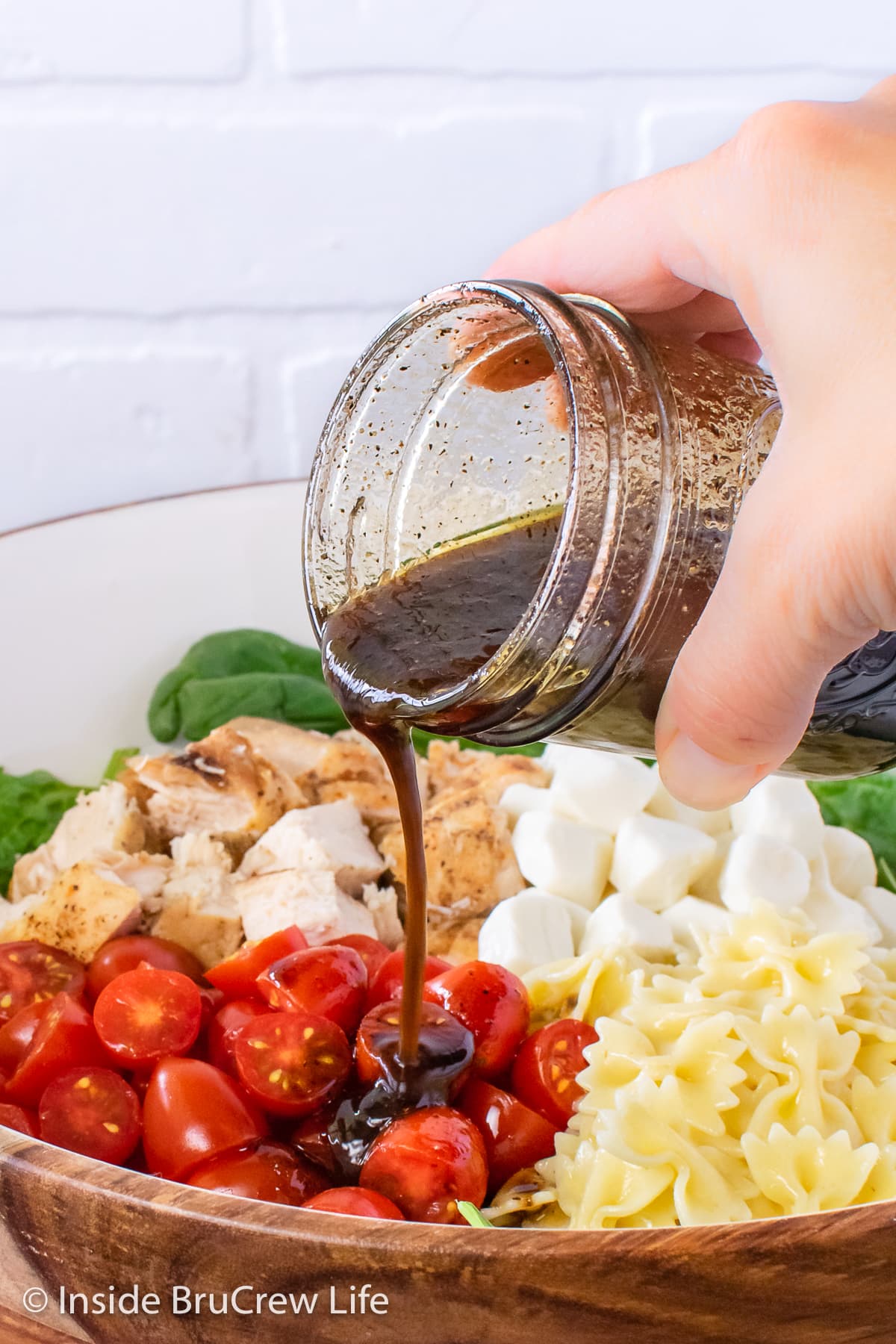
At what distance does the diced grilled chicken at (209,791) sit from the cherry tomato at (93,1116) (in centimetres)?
67

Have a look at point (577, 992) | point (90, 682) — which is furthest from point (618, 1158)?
point (90, 682)

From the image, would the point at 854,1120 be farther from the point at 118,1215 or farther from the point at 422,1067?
the point at 118,1215

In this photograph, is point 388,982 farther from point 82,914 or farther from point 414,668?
point 414,668

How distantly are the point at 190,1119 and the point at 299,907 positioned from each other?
53 cm

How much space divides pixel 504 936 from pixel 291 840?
371mm

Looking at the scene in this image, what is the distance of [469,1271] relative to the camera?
0.96m

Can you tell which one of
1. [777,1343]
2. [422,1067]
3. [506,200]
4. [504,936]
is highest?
[506,200]

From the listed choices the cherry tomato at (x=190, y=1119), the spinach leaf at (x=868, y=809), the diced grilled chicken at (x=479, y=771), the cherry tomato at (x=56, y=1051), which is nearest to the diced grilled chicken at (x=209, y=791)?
the diced grilled chicken at (x=479, y=771)

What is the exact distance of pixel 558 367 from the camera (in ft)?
3.60

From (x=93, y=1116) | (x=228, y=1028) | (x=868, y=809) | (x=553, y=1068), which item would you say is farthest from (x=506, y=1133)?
(x=868, y=809)

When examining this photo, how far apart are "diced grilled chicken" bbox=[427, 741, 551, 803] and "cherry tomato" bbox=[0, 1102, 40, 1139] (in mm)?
950

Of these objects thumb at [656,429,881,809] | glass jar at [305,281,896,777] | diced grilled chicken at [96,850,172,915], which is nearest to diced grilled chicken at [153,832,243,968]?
diced grilled chicken at [96,850,172,915]

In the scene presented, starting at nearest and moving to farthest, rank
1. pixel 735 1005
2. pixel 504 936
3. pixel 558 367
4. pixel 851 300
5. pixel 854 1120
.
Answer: pixel 851 300 → pixel 558 367 → pixel 854 1120 → pixel 735 1005 → pixel 504 936

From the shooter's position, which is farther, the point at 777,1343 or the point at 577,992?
the point at 577,992
